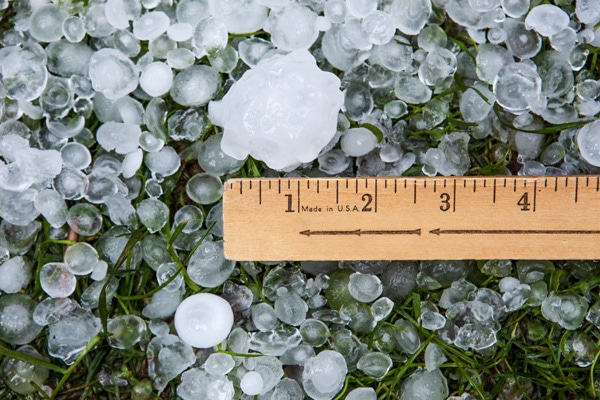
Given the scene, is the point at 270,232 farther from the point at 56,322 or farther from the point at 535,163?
the point at 535,163

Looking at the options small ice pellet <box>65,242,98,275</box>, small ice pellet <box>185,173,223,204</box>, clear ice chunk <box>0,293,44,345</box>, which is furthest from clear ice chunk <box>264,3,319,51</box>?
clear ice chunk <box>0,293,44,345</box>

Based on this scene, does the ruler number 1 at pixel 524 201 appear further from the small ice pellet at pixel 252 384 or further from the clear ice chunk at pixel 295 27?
the small ice pellet at pixel 252 384

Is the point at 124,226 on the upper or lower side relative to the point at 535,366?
upper

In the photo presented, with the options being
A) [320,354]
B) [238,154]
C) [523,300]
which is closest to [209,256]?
[238,154]

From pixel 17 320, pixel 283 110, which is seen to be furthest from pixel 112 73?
pixel 17 320

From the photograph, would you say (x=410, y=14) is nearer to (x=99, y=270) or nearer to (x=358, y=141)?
(x=358, y=141)

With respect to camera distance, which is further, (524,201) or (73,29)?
(73,29)
